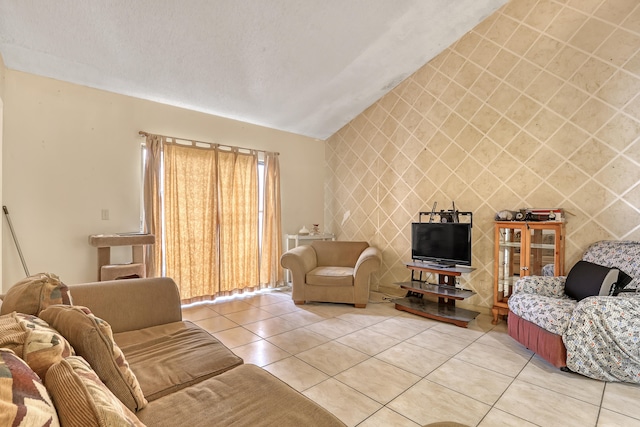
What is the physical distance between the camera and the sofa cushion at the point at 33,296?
1.24 metres

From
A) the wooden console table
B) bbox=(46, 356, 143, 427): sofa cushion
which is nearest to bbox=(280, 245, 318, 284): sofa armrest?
the wooden console table

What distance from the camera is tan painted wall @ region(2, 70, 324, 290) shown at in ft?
9.02

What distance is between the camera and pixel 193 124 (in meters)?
3.81

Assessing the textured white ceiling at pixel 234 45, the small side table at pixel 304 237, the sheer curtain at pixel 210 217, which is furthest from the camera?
the small side table at pixel 304 237

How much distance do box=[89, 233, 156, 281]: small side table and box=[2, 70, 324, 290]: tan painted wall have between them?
253 mm

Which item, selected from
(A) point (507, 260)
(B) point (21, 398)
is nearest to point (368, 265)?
(A) point (507, 260)

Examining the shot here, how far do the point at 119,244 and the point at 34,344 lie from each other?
2486 mm

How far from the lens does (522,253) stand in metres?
2.94

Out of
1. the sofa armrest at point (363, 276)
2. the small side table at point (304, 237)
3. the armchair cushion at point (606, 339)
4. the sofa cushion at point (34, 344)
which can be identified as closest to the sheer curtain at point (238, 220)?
the small side table at point (304, 237)

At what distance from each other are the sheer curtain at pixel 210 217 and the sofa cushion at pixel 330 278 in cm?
100

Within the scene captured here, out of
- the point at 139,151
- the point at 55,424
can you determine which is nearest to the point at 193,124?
the point at 139,151

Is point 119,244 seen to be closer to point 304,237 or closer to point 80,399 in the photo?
point 304,237

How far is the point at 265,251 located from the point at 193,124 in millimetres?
2076

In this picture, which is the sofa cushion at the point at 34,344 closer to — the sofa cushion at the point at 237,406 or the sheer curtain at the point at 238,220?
the sofa cushion at the point at 237,406
